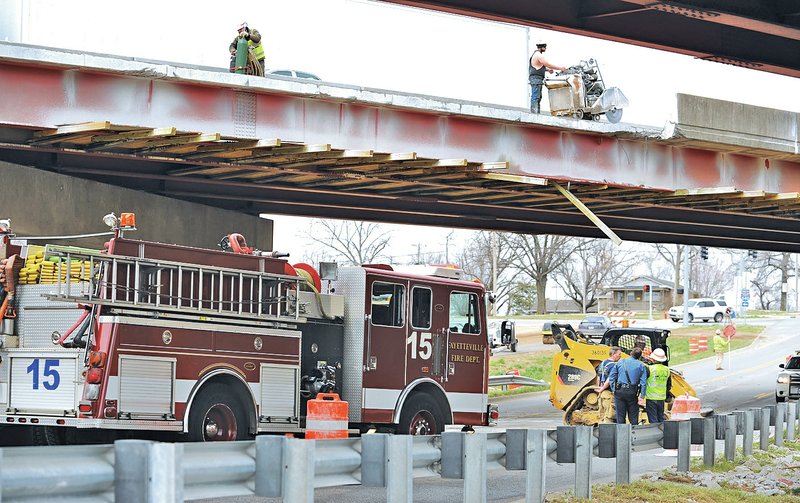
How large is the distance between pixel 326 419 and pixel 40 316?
3.44m

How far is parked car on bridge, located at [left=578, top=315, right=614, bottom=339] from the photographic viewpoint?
196ft

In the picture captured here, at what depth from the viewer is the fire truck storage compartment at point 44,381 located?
12.4 metres

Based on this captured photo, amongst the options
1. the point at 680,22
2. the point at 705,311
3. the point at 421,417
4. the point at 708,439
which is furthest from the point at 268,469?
the point at 705,311

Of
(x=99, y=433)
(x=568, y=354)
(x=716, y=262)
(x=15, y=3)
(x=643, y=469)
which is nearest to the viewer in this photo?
(x=99, y=433)

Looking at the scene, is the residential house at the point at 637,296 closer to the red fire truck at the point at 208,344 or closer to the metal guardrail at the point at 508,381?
the metal guardrail at the point at 508,381

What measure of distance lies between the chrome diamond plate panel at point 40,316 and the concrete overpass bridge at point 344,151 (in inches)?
195

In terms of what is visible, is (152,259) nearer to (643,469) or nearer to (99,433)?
(99,433)

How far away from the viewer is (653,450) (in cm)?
1956

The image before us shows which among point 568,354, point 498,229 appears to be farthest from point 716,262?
point 568,354

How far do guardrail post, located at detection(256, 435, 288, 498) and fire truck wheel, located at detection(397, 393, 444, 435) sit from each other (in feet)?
28.1

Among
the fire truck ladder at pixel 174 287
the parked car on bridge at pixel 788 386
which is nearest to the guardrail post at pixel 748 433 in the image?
the fire truck ladder at pixel 174 287

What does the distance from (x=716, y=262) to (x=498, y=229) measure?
119m

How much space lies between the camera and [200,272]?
13.5 meters

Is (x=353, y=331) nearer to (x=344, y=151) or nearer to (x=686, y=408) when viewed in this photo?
(x=344, y=151)
